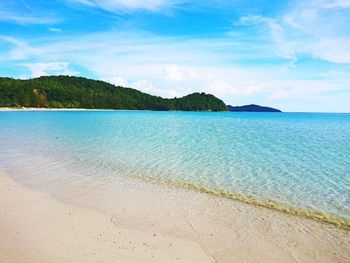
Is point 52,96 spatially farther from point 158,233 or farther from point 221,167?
point 158,233

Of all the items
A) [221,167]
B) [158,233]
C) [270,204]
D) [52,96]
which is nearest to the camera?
[158,233]

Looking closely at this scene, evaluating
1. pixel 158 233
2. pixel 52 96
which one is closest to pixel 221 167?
pixel 158 233

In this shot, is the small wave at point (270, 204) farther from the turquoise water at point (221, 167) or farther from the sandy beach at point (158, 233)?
the sandy beach at point (158, 233)

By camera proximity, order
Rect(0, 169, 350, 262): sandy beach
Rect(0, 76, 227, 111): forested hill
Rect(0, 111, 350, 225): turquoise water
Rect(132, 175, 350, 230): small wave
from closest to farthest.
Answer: Rect(0, 169, 350, 262): sandy beach, Rect(132, 175, 350, 230): small wave, Rect(0, 111, 350, 225): turquoise water, Rect(0, 76, 227, 111): forested hill

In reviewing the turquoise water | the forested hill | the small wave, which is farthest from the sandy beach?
the forested hill

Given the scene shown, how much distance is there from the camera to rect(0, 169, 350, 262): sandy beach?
23.9 ft

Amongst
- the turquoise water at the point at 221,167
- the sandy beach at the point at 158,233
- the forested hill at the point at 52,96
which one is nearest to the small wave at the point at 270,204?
the turquoise water at the point at 221,167

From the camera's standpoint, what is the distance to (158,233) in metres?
8.63

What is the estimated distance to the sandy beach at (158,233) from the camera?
7.30m

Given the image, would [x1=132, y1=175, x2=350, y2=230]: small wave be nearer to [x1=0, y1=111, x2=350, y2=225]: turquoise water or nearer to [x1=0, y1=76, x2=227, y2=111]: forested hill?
[x1=0, y1=111, x2=350, y2=225]: turquoise water

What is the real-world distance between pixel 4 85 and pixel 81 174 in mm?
139140

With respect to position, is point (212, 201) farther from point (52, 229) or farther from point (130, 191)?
point (52, 229)

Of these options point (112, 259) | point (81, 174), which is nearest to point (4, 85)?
point (81, 174)

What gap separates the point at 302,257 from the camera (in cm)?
758
